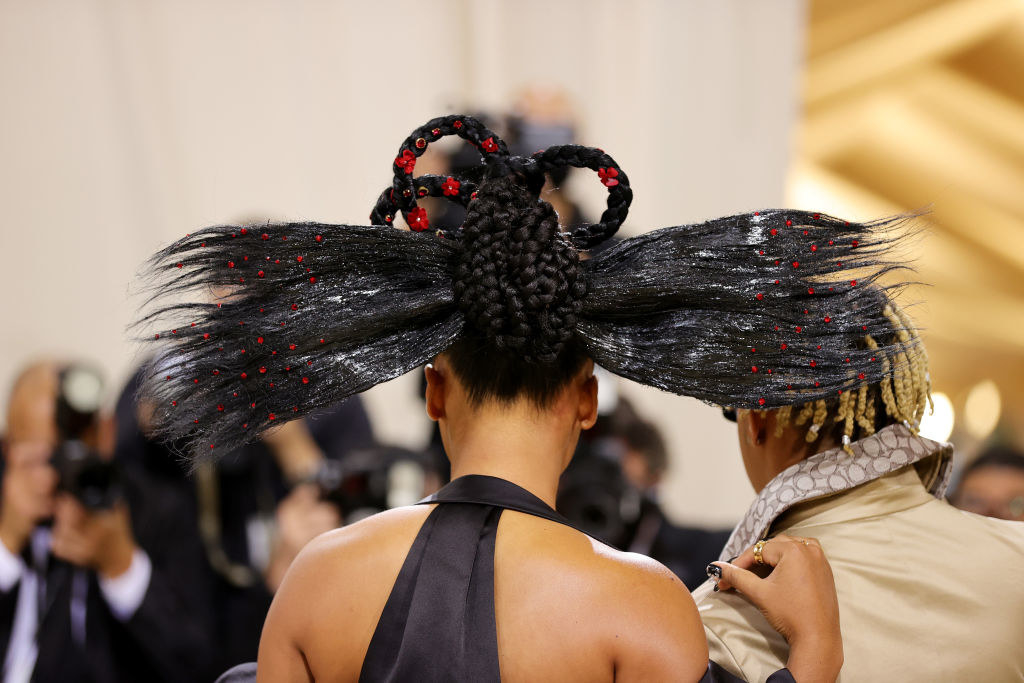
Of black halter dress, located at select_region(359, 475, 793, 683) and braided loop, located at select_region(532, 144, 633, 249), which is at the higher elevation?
braided loop, located at select_region(532, 144, 633, 249)

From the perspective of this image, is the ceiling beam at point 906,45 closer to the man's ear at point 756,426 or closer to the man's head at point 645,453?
the man's head at point 645,453

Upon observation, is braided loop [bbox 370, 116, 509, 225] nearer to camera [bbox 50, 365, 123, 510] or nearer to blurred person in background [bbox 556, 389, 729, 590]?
blurred person in background [bbox 556, 389, 729, 590]

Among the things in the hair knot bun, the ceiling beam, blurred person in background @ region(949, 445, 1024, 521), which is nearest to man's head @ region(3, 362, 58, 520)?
the hair knot bun

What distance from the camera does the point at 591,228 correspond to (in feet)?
3.43

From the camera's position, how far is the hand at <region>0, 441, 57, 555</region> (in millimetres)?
1988

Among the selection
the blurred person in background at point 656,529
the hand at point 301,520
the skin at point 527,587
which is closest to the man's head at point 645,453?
the blurred person in background at point 656,529

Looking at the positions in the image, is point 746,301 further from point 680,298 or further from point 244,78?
point 244,78

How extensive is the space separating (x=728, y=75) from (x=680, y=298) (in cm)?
277

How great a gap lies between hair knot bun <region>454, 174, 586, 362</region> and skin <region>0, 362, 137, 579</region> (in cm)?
129

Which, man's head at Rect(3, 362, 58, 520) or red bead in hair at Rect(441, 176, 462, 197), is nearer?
red bead in hair at Rect(441, 176, 462, 197)

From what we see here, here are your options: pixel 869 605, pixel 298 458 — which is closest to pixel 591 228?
pixel 869 605

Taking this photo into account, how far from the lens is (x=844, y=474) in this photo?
1.09 metres

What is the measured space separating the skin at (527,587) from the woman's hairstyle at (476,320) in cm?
4

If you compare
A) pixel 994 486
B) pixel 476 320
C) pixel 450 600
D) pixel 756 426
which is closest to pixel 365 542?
pixel 450 600
